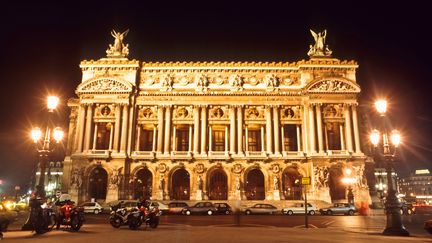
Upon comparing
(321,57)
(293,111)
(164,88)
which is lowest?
(293,111)

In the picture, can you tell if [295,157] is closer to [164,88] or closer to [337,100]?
[337,100]

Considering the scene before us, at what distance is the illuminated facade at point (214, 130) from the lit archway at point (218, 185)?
0.42ft

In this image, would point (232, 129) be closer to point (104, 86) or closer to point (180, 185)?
point (180, 185)

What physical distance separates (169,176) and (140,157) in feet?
14.5

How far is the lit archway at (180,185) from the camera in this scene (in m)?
46.4

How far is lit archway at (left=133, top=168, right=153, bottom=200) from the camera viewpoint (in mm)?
46438

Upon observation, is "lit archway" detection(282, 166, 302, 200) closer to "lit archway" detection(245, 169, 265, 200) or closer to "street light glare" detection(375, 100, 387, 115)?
"lit archway" detection(245, 169, 265, 200)

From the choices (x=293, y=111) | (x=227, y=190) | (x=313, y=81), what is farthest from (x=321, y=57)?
(x=227, y=190)

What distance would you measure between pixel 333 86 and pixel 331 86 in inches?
10.9

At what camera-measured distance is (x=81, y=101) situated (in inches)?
1902

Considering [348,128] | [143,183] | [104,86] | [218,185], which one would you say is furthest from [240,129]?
[104,86]

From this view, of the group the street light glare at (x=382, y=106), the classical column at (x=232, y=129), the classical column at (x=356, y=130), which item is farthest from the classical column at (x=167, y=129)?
the street light glare at (x=382, y=106)

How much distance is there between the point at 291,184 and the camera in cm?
4609

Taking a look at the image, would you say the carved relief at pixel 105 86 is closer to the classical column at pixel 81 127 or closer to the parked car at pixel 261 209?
Answer: the classical column at pixel 81 127
